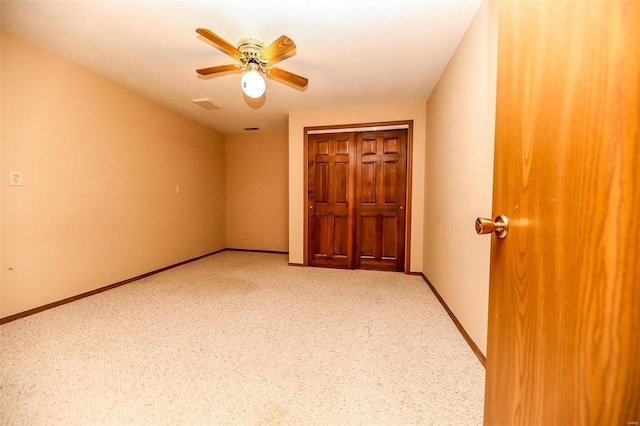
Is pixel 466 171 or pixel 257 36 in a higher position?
pixel 257 36

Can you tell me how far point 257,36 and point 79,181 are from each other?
2.38m

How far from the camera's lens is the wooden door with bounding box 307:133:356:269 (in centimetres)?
380

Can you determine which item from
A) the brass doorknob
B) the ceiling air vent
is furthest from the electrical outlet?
the brass doorknob

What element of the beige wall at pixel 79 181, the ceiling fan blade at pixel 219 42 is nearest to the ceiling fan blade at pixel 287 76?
the ceiling fan blade at pixel 219 42

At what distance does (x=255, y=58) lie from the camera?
7.05 ft

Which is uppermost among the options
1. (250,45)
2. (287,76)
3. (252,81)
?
(250,45)

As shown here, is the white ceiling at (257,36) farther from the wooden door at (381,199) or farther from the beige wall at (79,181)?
the wooden door at (381,199)

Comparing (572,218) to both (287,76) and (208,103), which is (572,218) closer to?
(287,76)

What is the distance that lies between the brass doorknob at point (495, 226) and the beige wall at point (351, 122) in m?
2.94

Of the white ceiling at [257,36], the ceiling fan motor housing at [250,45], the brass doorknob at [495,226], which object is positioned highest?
the white ceiling at [257,36]

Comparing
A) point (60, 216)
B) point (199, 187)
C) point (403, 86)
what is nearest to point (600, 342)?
point (403, 86)

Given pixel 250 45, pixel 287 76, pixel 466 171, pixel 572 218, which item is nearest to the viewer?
pixel 572 218

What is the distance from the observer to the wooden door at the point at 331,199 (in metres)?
3.80

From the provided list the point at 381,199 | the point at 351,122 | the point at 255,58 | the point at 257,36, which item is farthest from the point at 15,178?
the point at 381,199
